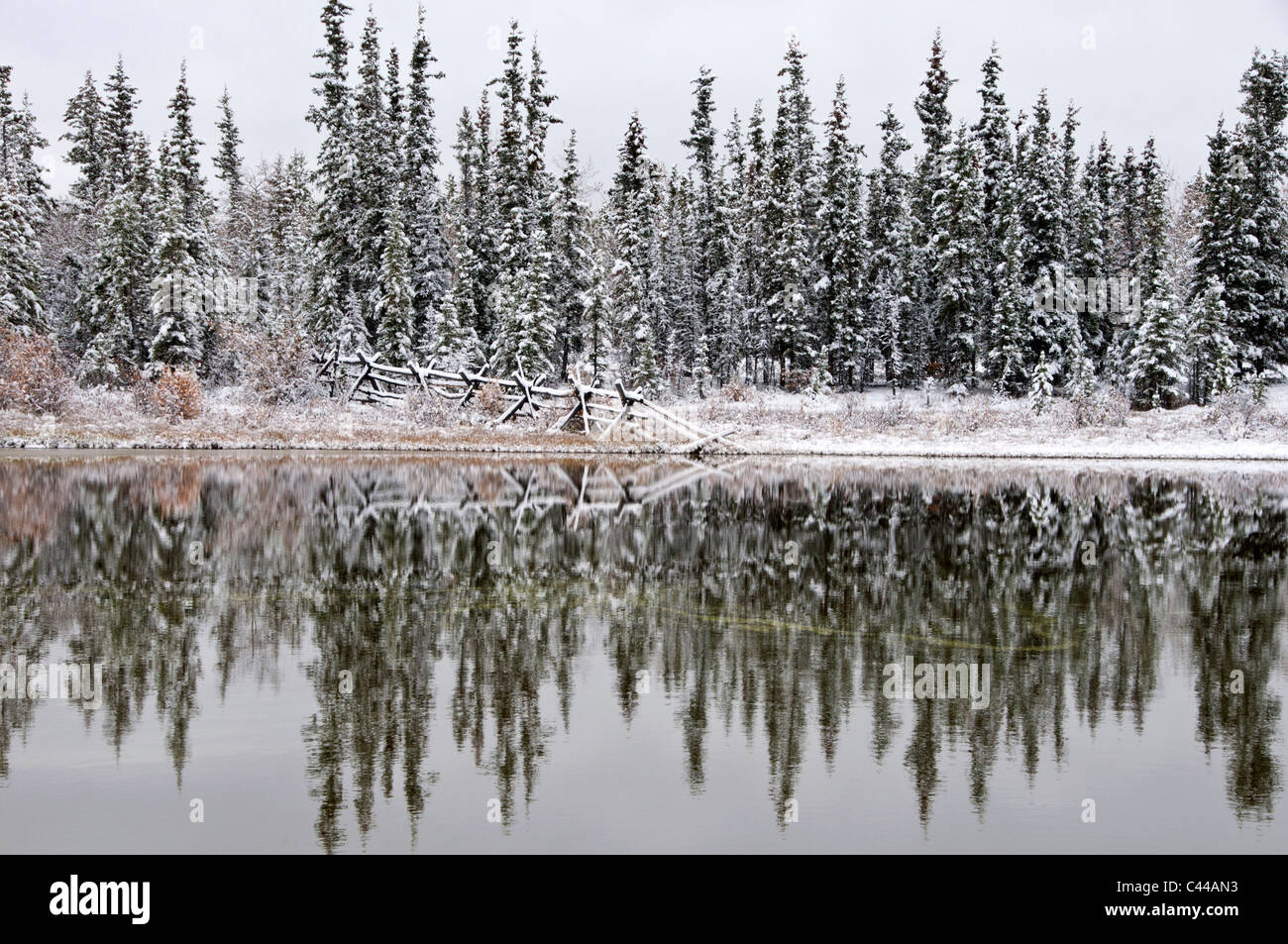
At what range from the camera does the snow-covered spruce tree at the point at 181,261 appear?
186ft

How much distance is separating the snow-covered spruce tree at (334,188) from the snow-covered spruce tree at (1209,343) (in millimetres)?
45252

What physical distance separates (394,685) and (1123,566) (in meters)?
12.9

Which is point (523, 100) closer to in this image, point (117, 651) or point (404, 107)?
point (404, 107)

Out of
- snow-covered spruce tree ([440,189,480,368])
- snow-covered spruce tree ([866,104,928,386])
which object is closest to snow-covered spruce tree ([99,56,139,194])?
snow-covered spruce tree ([440,189,480,368])

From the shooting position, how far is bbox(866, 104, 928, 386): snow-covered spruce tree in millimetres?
71250

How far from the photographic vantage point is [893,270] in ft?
238

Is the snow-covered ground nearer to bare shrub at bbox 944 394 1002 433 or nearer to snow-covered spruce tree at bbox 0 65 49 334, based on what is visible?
bare shrub at bbox 944 394 1002 433

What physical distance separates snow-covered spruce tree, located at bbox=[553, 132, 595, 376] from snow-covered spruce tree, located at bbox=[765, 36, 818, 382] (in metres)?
11.2

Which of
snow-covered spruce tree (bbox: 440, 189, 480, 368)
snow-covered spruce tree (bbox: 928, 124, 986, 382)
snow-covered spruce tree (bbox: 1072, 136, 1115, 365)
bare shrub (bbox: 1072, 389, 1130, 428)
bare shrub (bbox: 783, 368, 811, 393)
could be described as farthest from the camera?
snow-covered spruce tree (bbox: 1072, 136, 1115, 365)

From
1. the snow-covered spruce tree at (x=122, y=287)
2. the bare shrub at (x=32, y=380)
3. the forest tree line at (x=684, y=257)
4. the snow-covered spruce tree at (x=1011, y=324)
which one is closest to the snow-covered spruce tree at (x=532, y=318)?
the forest tree line at (x=684, y=257)

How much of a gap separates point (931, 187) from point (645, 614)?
62.3 metres

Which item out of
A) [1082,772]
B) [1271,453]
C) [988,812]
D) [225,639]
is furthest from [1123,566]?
[1271,453]

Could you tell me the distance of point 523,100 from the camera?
6353 cm

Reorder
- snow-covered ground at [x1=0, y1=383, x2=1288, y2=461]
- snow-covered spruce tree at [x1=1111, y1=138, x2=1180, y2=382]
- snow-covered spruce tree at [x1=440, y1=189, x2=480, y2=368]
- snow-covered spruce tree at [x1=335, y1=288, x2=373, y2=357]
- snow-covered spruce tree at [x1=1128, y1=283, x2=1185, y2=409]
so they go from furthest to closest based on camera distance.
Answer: snow-covered spruce tree at [x1=1111, y1=138, x2=1180, y2=382] → snow-covered spruce tree at [x1=1128, y1=283, x2=1185, y2=409] → snow-covered spruce tree at [x1=440, y1=189, x2=480, y2=368] → snow-covered spruce tree at [x1=335, y1=288, x2=373, y2=357] → snow-covered ground at [x1=0, y1=383, x2=1288, y2=461]
